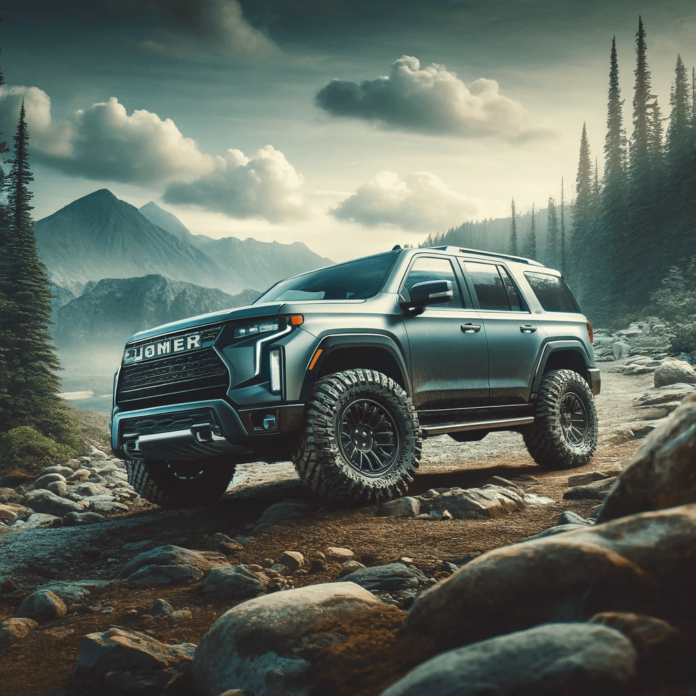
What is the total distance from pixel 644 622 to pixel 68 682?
2209 mm

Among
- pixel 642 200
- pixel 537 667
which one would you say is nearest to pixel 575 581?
pixel 537 667

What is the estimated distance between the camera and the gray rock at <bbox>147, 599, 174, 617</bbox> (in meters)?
3.31

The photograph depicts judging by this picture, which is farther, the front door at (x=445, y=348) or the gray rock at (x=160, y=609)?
the front door at (x=445, y=348)

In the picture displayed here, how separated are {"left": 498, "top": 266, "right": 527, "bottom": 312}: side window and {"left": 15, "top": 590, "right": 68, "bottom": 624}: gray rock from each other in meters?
5.26

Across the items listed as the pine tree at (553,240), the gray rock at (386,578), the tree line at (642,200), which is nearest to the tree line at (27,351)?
the gray rock at (386,578)

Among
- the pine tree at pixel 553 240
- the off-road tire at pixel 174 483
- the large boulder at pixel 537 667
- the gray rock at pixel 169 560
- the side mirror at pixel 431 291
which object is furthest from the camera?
the pine tree at pixel 553 240

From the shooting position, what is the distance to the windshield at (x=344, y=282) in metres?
5.97

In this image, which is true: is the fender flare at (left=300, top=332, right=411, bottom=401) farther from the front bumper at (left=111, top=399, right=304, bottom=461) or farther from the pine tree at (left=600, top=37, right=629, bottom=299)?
the pine tree at (left=600, top=37, right=629, bottom=299)

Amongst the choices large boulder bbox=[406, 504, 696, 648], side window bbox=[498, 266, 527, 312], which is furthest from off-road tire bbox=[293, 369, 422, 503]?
large boulder bbox=[406, 504, 696, 648]

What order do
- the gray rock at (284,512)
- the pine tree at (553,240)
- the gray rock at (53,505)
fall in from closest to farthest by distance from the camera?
the gray rock at (284,512) < the gray rock at (53,505) < the pine tree at (553,240)

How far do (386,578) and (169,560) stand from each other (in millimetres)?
1560

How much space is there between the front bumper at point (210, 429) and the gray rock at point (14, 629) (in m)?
1.73

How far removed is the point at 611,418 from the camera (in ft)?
39.3

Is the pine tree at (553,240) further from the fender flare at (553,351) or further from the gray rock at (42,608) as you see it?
the gray rock at (42,608)
